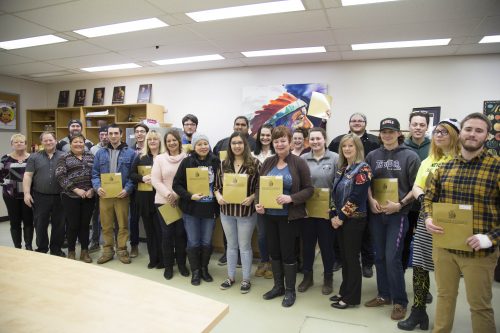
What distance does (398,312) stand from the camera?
102 inches

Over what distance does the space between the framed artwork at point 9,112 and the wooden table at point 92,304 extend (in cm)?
712

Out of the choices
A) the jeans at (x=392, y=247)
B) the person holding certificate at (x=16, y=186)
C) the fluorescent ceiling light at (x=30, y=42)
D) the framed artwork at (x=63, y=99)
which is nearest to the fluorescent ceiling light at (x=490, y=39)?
the jeans at (x=392, y=247)

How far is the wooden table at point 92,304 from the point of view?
105 centimetres

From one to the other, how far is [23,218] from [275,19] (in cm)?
407

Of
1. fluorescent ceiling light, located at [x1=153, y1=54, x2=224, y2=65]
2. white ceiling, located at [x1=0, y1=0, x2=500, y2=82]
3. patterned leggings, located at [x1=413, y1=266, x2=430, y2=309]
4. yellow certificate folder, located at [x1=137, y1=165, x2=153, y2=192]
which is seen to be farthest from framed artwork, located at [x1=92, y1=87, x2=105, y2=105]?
patterned leggings, located at [x1=413, y1=266, x2=430, y2=309]

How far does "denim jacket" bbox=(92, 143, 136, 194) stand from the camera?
3730mm

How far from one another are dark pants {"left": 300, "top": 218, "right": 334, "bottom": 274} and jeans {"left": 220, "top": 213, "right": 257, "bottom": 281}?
498 millimetres

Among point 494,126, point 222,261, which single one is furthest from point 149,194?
point 494,126

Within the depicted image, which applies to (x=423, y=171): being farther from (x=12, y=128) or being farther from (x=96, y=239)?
(x=12, y=128)

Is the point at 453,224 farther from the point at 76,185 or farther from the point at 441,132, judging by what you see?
the point at 76,185

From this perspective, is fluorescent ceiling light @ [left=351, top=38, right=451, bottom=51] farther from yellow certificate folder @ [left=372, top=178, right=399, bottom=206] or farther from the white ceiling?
yellow certificate folder @ [left=372, top=178, right=399, bottom=206]

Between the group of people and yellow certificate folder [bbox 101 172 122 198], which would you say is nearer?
the group of people

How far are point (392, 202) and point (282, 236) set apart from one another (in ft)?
3.04

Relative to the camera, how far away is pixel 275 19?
375 centimetres
